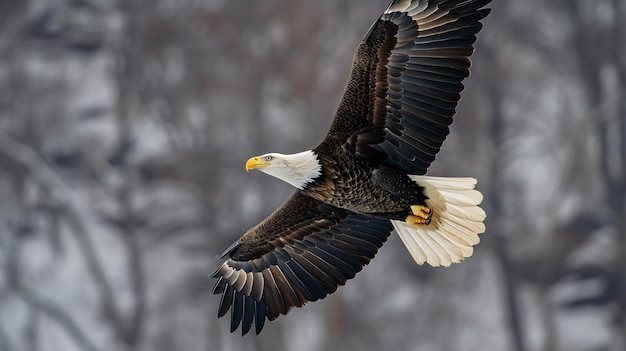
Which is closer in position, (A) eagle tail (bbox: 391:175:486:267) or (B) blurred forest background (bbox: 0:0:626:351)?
(A) eagle tail (bbox: 391:175:486:267)

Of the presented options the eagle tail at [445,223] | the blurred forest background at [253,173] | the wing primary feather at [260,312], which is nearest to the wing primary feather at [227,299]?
the wing primary feather at [260,312]

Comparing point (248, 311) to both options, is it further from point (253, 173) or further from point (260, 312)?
point (253, 173)

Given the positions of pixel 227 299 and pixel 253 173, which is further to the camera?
pixel 253 173

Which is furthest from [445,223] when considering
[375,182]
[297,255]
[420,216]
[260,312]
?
[260,312]

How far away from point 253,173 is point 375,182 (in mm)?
7894

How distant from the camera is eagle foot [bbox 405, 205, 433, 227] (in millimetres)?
6406

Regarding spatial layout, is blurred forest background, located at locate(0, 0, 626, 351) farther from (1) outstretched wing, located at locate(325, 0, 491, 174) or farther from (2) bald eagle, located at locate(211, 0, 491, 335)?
(1) outstretched wing, located at locate(325, 0, 491, 174)

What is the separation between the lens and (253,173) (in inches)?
556

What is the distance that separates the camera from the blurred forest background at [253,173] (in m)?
14.0

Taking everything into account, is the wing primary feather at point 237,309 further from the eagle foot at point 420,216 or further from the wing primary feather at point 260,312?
the eagle foot at point 420,216

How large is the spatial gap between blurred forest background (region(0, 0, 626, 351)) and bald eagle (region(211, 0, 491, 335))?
22.3 feet

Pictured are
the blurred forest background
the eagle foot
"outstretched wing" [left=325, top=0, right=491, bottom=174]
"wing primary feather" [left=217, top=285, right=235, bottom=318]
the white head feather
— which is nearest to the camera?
"outstretched wing" [left=325, top=0, right=491, bottom=174]

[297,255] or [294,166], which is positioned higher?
[294,166]

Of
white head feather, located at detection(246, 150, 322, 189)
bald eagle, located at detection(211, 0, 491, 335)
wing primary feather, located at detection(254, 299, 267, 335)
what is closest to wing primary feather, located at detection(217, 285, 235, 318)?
bald eagle, located at detection(211, 0, 491, 335)
